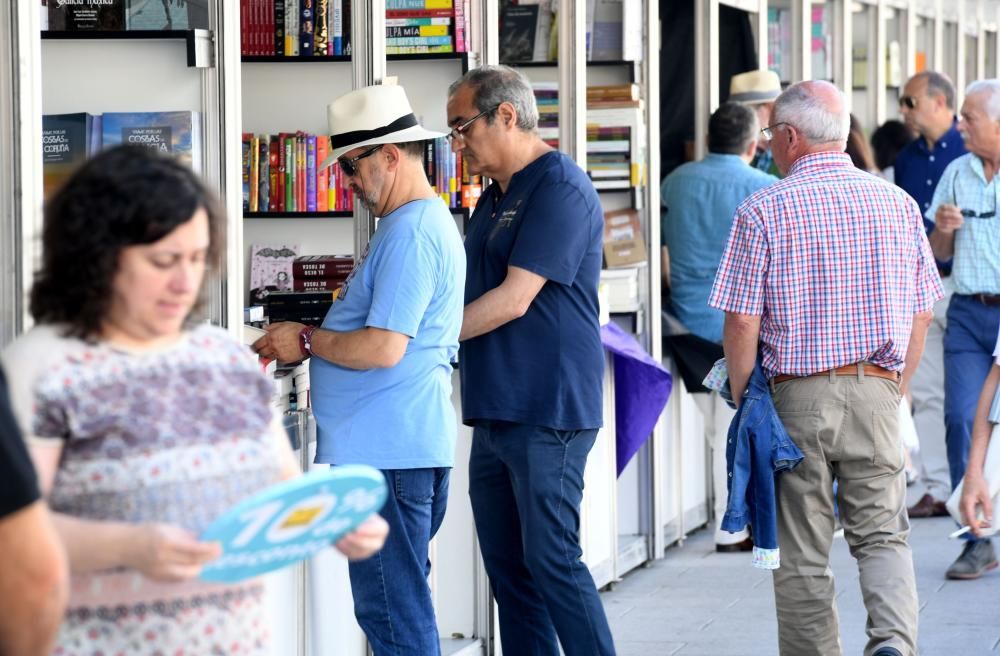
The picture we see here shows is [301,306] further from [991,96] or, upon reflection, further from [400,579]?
[991,96]

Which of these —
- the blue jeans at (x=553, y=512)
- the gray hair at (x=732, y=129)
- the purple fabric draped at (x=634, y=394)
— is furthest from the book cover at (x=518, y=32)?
the blue jeans at (x=553, y=512)

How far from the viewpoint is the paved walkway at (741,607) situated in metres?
5.43

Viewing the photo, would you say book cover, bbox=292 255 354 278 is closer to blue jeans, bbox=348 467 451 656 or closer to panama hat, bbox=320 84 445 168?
panama hat, bbox=320 84 445 168

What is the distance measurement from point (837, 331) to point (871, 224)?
0.91 feet

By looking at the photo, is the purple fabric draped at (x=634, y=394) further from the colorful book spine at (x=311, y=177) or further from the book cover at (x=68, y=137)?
the book cover at (x=68, y=137)

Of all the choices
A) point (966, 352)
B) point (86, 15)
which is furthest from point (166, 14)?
point (966, 352)

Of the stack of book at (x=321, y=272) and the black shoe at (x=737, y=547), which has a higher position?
the stack of book at (x=321, y=272)

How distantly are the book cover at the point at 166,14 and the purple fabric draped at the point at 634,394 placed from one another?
7.82 feet

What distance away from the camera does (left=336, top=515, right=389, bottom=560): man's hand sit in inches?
92.6

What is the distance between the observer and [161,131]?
3.93 meters

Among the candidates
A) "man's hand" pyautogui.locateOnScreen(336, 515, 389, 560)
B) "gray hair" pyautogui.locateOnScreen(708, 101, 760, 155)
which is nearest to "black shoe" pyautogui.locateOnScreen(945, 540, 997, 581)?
"gray hair" pyautogui.locateOnScreen(708, 101, 760, 155)

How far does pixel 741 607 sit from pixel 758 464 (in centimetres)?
195

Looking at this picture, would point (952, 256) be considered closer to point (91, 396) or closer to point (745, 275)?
point (745, 275)

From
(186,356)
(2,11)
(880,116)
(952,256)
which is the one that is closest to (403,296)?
(2,11)
